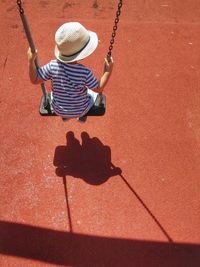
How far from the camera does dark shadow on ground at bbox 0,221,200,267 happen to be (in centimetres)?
345

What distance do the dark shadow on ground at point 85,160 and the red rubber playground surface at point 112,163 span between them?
11mm

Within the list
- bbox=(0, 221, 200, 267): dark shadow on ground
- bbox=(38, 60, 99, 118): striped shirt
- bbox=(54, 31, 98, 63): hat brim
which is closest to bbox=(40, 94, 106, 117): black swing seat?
bbox=(38, 60, 99, 118): striped shirt

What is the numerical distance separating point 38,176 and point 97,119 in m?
1.02

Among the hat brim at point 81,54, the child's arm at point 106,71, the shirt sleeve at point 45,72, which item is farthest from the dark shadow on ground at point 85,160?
the hat brim at point 81,54

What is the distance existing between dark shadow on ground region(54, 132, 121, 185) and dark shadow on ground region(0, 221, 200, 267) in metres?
0.66

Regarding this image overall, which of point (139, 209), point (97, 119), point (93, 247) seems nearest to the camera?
point (93, 247)

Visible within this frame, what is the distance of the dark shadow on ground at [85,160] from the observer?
398cm

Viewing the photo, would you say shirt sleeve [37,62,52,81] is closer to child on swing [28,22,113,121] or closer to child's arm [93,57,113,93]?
child on swing [28,22,113,121]

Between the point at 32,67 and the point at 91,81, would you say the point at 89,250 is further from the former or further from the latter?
the point at 32,67

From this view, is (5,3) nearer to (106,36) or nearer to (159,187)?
(106,36)

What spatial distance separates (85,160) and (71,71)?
130 centimetres

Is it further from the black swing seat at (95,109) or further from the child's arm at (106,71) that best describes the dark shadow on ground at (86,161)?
the child's arm at (106,71)

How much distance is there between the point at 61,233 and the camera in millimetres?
3588

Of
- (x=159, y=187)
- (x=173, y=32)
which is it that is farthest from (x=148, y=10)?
(x=159, y=187)
